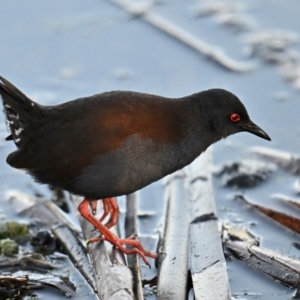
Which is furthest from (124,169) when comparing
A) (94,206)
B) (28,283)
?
(28,283)

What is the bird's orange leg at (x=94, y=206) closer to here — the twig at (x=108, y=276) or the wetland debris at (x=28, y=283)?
the twig at (x=108, y=276)

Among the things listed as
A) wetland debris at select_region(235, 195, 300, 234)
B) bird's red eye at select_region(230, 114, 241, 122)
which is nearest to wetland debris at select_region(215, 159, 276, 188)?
wetland debris at select_region(235, 195, 300, 234)

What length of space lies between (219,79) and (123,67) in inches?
45.8

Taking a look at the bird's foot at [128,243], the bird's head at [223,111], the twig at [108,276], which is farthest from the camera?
the bird's head at [223,111]

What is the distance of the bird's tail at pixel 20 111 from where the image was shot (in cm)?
618

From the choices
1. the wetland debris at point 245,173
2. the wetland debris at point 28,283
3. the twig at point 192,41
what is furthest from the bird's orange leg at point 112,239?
the twig at point 192,41

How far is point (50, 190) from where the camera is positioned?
7477mm

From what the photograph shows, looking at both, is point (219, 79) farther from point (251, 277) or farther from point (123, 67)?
point (251, 277)

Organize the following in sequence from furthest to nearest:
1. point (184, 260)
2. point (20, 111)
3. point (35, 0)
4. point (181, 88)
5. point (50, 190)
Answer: point (35, 0)
point (181, 88)
point (50, 190)
point (20, 111)
point (184, 260)

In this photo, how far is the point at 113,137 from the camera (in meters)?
5.88

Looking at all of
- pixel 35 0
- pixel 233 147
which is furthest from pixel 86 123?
pixel 35 0

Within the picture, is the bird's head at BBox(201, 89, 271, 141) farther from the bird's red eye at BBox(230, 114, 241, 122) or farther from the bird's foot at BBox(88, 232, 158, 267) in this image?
the bird's foot at BBox(88, 232, 158, 267)

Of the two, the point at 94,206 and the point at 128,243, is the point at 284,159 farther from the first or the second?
the point at 128,243

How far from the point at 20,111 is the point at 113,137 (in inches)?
32.5
